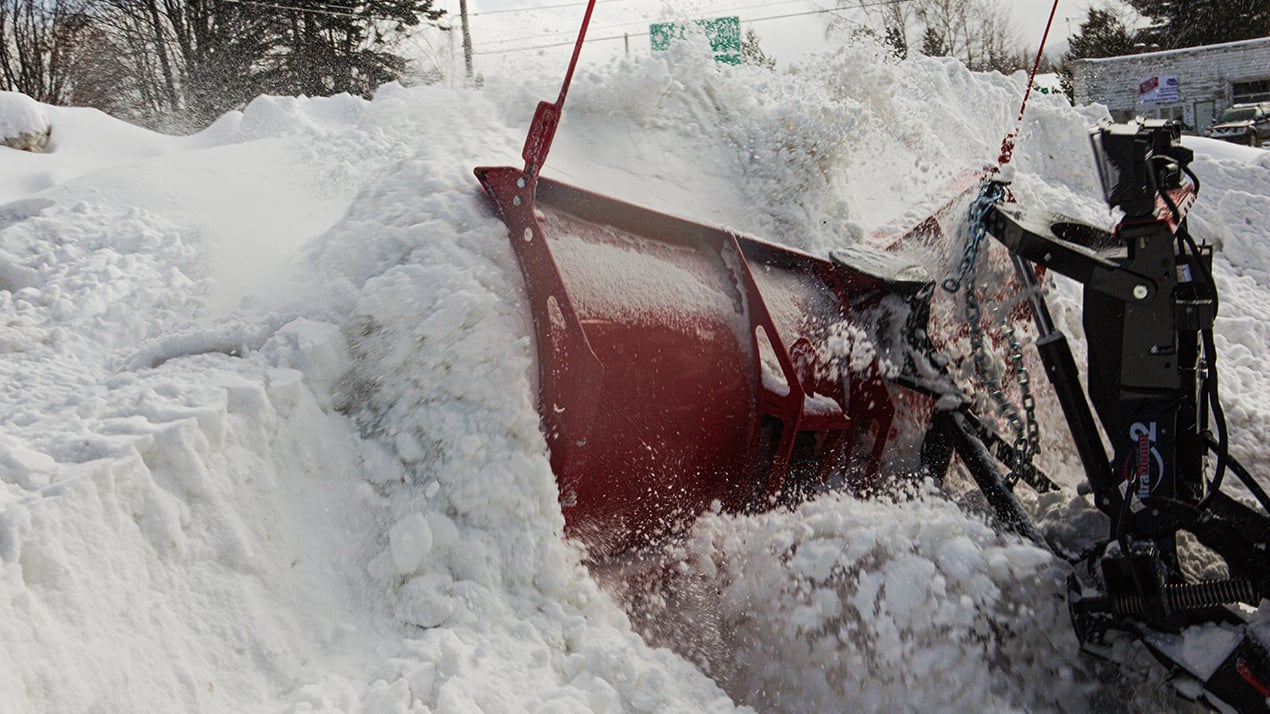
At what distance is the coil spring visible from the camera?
2.01 m

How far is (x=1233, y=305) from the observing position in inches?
197

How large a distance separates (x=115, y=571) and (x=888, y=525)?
1.79 m

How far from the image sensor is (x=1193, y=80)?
26.1 meters

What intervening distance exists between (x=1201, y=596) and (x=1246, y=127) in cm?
1771

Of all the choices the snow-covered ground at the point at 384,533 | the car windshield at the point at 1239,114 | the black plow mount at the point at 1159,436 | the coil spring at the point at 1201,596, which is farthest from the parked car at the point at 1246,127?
the snow-covered ground at the point at 384,533

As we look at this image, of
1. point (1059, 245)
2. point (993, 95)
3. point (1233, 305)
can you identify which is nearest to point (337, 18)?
point (993, 95)

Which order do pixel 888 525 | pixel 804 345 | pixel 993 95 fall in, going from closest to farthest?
1. pixel 888 525
2. pixel 804 345
3. pixel 993 95

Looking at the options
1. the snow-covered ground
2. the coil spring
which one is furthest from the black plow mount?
the snow-covered ground

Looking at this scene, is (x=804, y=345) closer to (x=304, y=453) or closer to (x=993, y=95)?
(x=304, y=453)

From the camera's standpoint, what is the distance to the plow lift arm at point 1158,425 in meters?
2.04

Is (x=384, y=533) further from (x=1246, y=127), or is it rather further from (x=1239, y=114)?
(x=1239, y=114)

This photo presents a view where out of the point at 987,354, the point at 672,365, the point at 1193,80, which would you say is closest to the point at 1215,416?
the point at 987,354

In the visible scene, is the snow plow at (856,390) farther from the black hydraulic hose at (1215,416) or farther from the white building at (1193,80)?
the white building at (1193,80)

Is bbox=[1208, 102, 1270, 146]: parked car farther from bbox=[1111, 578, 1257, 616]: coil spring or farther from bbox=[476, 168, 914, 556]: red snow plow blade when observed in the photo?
bbox=[1111, 578, 1257, 616]: coil spring
